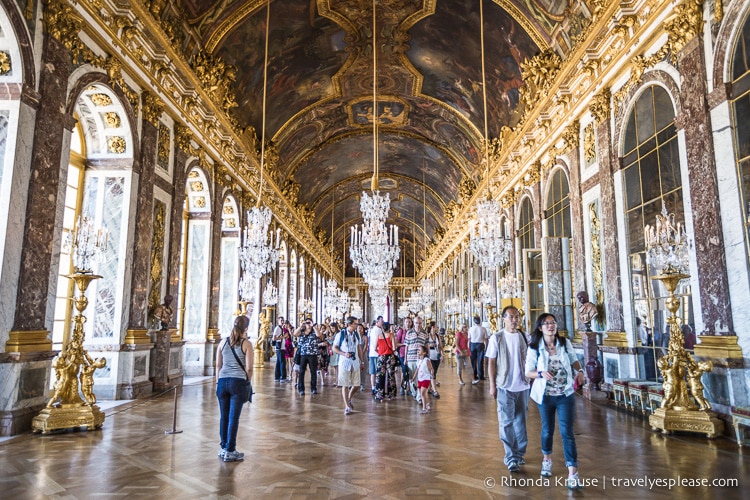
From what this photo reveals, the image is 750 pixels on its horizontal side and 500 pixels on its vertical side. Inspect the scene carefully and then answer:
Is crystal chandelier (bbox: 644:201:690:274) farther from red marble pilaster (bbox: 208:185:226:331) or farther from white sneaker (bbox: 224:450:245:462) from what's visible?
red marble pilaster (bbox: 208:185:226:331)

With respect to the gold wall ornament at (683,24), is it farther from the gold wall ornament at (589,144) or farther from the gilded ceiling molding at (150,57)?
the gilded ceiling molding at (150,57)

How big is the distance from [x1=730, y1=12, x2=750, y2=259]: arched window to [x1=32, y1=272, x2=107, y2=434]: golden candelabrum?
7748mm

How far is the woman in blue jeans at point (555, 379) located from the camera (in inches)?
150

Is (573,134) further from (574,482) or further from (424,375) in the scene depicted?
(574,482)

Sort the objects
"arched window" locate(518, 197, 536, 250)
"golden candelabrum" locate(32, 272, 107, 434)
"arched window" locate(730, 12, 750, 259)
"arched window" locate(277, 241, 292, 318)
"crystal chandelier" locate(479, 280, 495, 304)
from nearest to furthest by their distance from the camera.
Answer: "arched window" locate(730, 12, 750, 259) < "golden candelabrum" locate(32, 272, 107, 434) < "arched window" locate(518, 197, 536, 250) < "crystal chandelier" locate(479, 280, 495, 304) < "arched window" locate(277, 241, 292, 318)

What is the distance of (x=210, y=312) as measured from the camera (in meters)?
12.7

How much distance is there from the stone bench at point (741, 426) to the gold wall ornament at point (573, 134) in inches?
258

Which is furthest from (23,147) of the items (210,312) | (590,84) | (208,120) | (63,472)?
(590,84)

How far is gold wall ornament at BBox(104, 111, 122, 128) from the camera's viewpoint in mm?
8484

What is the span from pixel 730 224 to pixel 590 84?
15.7 feet

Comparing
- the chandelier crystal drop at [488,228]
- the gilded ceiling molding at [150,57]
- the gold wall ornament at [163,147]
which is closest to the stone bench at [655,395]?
the chandelier crystal drop at [488,228]

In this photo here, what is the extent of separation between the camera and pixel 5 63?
5922 millimetres

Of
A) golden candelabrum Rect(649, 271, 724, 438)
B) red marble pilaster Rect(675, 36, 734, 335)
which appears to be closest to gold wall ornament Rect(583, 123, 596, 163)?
red marble pilaster Rect(675, 36, 734, 335)

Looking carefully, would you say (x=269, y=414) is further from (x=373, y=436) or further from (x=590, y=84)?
(x=590, y=84)
